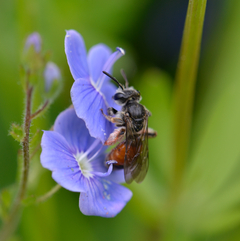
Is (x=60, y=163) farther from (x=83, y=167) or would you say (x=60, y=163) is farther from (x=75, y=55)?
(x=75, y=55)

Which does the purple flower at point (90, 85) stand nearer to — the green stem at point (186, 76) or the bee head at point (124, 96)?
the bee head at point (124, 96)

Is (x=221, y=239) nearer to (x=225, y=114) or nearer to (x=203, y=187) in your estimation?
(x=203, y=187)

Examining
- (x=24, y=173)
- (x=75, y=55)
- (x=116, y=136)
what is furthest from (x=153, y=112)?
(x=24, y=173)

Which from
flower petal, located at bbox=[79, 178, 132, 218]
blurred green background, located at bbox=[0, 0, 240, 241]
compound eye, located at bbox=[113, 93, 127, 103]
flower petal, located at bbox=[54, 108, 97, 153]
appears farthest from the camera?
blurred green background, located at bbox=[0, 0, 240, 241]

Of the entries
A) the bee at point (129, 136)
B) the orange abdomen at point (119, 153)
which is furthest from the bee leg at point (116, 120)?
the orange abdomen at point (119, 153)

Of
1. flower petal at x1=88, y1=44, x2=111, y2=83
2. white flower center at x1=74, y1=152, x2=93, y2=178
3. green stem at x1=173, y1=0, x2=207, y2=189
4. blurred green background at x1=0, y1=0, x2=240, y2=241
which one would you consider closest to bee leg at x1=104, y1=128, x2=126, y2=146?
white flower center at x1=74, y1=152, x2=93, y2=178

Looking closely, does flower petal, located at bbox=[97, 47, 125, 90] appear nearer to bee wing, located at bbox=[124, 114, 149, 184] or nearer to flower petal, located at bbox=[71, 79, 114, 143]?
flower petal, located at bbox=[71, 79, 114, 143]

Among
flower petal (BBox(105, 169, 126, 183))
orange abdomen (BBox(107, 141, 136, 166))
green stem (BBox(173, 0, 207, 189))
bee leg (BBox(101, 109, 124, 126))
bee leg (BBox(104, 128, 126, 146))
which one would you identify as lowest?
flower petal (BBox(105, 169, 126, 183))
